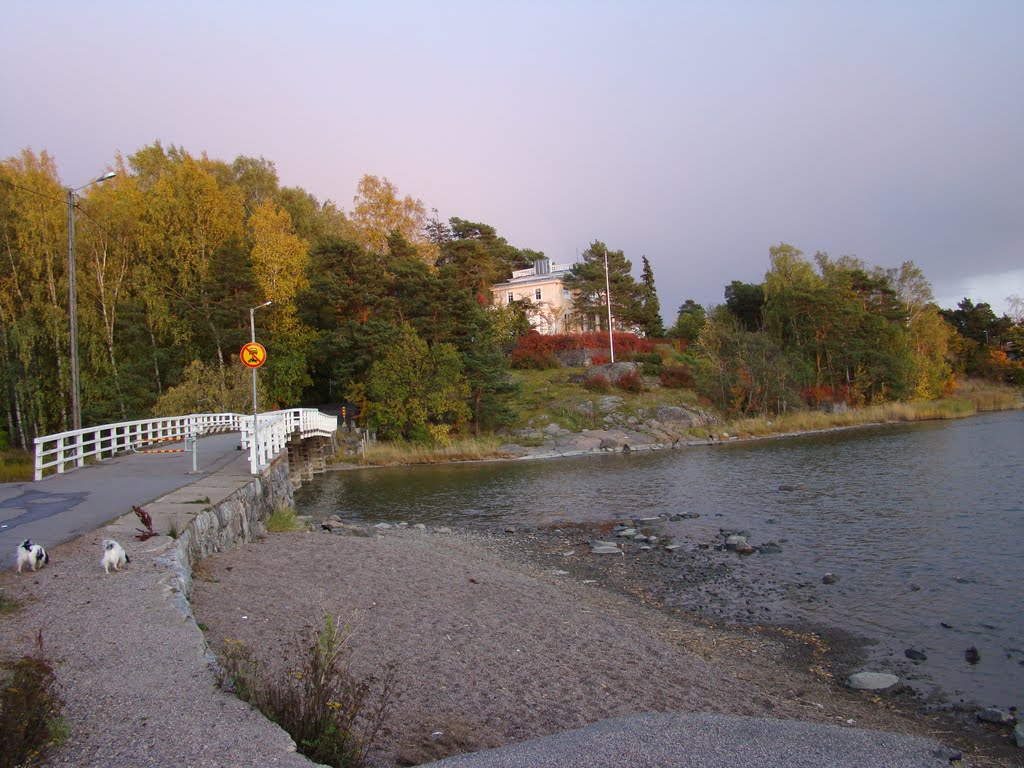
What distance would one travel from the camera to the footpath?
4633mm

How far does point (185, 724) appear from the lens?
16.1ft

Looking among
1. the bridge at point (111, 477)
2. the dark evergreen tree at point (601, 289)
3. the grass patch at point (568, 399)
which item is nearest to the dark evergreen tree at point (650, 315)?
the dark evergreen tree at point (601, 289)

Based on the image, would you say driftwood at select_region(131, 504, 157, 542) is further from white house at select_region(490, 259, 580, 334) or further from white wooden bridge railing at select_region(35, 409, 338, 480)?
white house at select_region(490, 259, 580, 334)

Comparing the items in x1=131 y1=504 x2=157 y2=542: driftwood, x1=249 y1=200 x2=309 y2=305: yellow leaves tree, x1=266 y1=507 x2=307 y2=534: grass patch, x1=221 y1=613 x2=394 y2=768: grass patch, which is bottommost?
x1=266 y1=507 x2=307 y2=534: grass patch

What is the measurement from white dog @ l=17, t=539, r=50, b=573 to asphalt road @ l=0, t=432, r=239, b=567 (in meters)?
0.48

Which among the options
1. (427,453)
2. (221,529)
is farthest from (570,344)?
(221,529)

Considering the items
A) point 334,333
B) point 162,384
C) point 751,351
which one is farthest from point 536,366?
point 162,384

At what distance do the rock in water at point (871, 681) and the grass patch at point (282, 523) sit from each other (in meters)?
11.9

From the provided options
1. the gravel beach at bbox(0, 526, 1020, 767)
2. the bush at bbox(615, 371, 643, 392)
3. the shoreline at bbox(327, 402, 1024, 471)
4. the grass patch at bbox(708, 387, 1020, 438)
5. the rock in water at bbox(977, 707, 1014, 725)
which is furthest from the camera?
the bush at bbox(615, 371, 643, 392)

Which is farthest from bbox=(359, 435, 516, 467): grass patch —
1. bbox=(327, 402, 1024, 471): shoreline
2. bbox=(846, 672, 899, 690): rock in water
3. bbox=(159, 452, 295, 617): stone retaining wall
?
bbox=(846, 672, 899, 690): rock in water

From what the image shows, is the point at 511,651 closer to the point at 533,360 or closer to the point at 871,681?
the point at 871,681

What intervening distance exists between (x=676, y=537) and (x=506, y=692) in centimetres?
1274

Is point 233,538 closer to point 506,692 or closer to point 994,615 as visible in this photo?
point 506,692

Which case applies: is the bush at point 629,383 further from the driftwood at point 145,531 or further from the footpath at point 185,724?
the footpath at point 185,724
